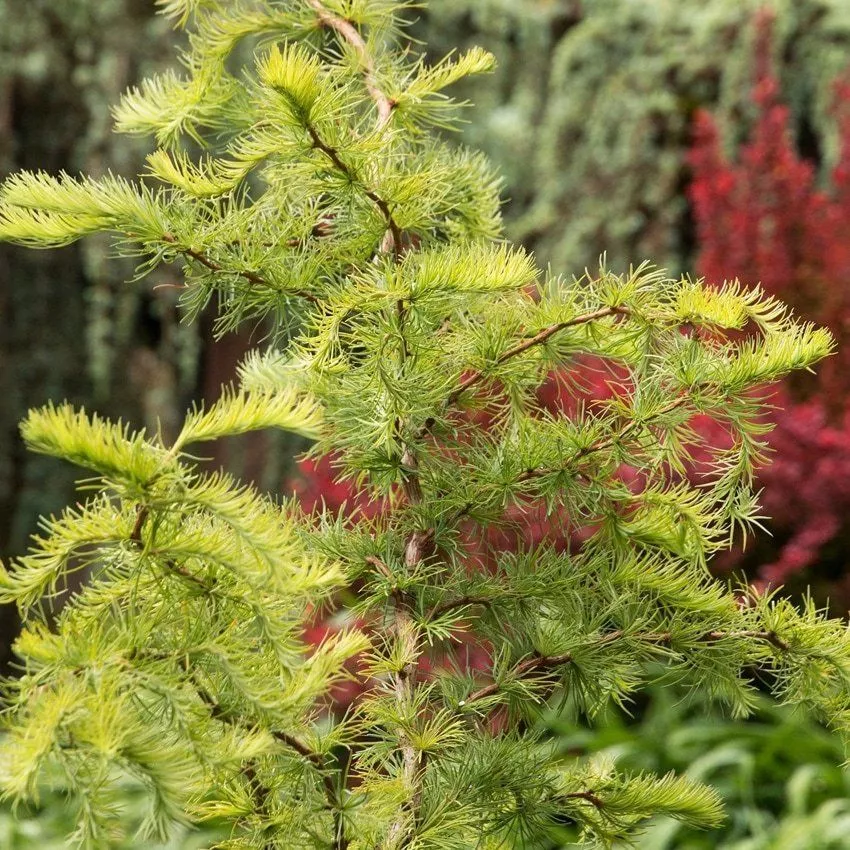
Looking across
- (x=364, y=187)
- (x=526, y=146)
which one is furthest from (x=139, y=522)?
(x=526, y=146)

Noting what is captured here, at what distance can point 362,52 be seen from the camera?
1286mm

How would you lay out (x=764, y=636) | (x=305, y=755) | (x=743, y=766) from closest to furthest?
(x=305, y=755) < (x=764, y=636) < (x=743, y=766)

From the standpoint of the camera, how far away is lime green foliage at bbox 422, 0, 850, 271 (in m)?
4.09

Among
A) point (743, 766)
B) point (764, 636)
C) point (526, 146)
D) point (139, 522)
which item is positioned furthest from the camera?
point (526, 146)

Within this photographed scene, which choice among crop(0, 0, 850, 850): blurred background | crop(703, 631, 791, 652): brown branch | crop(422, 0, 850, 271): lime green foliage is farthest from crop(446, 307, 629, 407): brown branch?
crop(422, 0, 850, 271): lime green foliage

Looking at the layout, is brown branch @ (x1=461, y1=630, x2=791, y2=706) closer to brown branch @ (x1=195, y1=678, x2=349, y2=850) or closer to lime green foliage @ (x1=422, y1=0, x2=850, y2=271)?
brown branch @ (x1=195, y1=678, x2=349, y2=850)

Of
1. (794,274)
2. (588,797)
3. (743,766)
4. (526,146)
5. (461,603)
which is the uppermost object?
(461,603)

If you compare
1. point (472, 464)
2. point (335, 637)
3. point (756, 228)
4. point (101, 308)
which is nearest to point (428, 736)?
point (335, 637)

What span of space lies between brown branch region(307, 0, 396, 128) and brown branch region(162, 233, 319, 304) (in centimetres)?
20

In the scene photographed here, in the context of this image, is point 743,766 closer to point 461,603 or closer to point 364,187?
point 461,603

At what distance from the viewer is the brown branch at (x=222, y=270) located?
1108mm

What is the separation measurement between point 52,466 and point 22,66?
1.44 meters

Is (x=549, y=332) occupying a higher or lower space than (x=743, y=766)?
higher

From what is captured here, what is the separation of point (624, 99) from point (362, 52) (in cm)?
314
